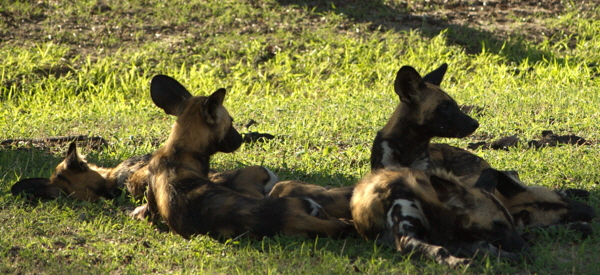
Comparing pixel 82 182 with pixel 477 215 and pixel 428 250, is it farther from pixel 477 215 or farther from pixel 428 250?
pixel 477 215

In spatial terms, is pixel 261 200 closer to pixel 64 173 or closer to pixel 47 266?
pixel 47 266

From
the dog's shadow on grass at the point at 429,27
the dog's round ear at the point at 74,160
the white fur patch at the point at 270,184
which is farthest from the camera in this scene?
the dog's shadow on grass at the point at 429,27

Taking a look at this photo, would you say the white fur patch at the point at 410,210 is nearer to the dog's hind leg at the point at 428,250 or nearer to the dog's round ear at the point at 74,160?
the dog's hind leg at the point at 428,250

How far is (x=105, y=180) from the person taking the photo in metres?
5.57

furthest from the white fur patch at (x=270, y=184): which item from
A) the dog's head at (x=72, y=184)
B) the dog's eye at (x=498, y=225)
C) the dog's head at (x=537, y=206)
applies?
the dog's eye at (x=498, y=225)

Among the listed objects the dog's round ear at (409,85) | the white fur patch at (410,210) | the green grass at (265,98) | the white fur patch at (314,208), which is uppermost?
the dog's round ear at (409,85)

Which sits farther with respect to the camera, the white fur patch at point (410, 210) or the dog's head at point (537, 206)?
the dog's head at point (537, 206)

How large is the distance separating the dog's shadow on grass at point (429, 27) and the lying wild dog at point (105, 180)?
237 inches

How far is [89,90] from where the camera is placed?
30.9ft

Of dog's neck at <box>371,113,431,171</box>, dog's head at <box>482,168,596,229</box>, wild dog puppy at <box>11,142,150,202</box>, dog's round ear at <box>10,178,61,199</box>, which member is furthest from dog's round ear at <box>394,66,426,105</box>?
dog's round ear at <box>10,178,61,199</box>

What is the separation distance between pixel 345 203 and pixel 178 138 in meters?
1.19

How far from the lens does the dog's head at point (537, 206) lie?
442 centimetres

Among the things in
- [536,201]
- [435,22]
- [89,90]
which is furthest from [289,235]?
[435,22]

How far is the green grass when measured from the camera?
409 centimetres
